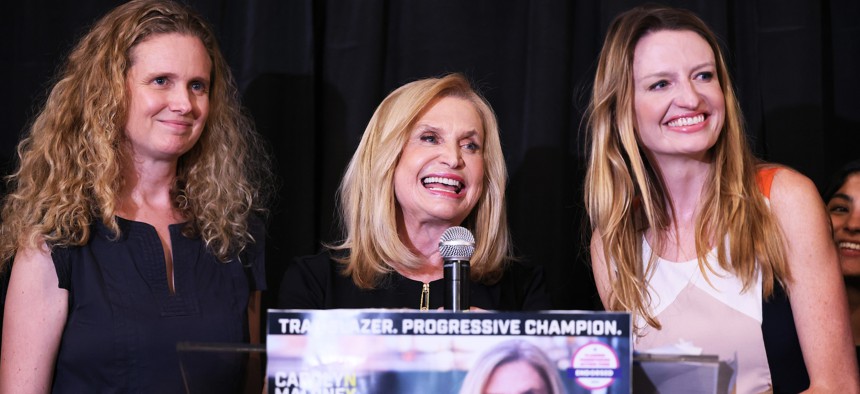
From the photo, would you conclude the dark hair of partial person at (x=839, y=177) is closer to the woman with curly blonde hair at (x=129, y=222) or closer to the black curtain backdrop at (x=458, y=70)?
the black curtain backdrop at (x=458, y=70)

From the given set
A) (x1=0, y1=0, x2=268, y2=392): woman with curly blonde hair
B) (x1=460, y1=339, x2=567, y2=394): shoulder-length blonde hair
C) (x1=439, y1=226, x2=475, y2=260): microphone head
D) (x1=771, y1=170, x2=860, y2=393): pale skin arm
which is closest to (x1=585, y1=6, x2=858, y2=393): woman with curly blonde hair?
(x1=771, y1=170, x2=860, y2=393): pale skin arm

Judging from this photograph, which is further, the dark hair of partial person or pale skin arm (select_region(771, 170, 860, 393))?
the dark hair of partial person

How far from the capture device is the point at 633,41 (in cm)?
243

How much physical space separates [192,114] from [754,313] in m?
1.50

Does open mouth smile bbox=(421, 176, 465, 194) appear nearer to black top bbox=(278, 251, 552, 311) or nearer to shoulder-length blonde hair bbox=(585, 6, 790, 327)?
black top bbox=(278, 251, 552, 311)

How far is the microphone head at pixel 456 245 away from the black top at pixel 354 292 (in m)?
0.66

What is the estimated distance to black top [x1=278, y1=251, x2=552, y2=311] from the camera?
7.82 ft

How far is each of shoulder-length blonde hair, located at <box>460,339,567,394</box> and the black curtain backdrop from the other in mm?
1627

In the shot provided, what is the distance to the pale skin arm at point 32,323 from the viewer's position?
2195 millimetres

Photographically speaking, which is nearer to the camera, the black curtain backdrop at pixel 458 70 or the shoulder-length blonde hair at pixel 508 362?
the shoulder-length blonde hair at pixel 508 362

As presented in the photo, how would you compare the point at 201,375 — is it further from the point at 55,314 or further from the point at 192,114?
the point at 192,114

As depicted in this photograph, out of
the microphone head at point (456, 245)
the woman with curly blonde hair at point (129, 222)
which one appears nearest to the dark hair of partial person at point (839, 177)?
the microphone head at point (456, 245)

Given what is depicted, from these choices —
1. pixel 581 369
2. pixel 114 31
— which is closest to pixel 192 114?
pixel 114 31

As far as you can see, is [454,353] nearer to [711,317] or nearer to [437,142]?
[711,317]
